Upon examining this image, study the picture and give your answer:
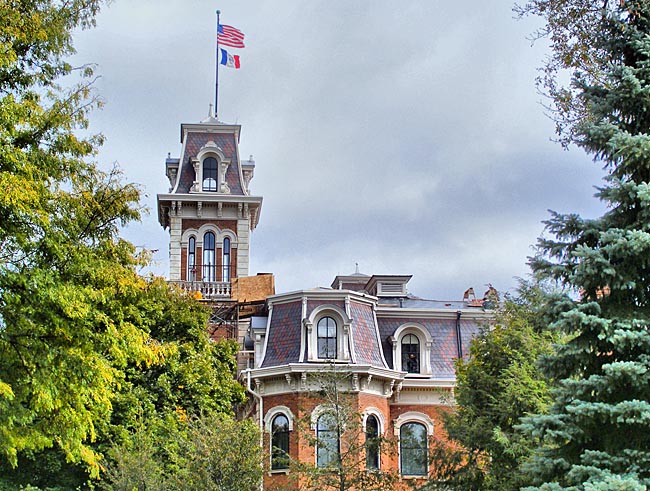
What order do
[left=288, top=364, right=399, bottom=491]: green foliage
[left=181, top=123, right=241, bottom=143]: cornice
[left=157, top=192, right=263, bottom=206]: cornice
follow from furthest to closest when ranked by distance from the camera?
[left=181, top=123, right=241, bottom=143]: cornice → [left=157, top=192, right=263, bottom=206]: cornice → [left=288, top=364, right=399, bottom=491]: green foliage

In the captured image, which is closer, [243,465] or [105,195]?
[105,195]

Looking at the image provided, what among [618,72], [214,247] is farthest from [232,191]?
[618,72]

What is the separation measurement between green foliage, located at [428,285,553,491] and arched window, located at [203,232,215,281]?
2392 cm

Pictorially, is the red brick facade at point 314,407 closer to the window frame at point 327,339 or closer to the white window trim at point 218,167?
the window frame at point 327,339

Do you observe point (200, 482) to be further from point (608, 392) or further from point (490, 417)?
point (608, 392)

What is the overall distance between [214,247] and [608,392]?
3629cm

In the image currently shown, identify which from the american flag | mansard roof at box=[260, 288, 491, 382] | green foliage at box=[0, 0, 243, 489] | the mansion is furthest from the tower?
green foliage at box=[0, 0, 243, 489]

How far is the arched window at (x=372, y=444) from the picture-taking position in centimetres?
2375

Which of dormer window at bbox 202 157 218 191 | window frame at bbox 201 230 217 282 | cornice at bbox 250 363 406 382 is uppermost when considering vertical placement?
dormer window at bbox 202 157 218 191

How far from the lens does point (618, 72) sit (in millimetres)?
13008

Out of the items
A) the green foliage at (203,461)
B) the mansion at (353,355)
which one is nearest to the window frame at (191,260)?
the mansion at (353,355)

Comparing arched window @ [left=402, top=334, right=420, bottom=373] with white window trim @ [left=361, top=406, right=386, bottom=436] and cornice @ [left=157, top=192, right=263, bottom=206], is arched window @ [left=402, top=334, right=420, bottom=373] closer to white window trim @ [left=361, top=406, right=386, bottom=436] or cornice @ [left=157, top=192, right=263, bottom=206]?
white window trim @ [left=361, top=406, right=386, bottom=436]

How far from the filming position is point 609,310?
12352 mm

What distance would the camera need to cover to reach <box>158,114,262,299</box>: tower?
153 feet
